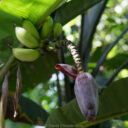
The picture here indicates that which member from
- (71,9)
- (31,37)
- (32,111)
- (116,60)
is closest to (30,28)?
(31,37)

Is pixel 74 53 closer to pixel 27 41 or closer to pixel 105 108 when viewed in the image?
pixel 27 41

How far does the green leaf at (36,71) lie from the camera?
1.19m

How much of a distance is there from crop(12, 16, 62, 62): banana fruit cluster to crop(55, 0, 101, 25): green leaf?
3 cm

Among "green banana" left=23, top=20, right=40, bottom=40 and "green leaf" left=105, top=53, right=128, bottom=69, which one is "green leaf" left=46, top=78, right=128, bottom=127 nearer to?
"green banana" left=23, top=20, right=40, bottom=40

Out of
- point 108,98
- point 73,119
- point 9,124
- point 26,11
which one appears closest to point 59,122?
point 73,119

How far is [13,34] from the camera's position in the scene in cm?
72

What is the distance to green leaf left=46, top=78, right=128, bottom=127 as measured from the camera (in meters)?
0.85

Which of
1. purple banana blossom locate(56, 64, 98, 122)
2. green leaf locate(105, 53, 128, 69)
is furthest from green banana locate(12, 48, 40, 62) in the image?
green leaf locate(105, 53, 128, 69)

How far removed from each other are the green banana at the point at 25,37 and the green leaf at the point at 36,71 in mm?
514

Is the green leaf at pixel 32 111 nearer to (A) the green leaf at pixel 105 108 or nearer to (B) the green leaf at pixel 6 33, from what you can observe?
(A) the green leaf at pixel 105 108

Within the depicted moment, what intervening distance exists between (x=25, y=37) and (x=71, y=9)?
18 cm

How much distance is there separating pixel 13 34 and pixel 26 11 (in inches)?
3.7

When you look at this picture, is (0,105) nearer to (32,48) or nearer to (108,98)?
(32,48)

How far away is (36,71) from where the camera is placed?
125 cm
